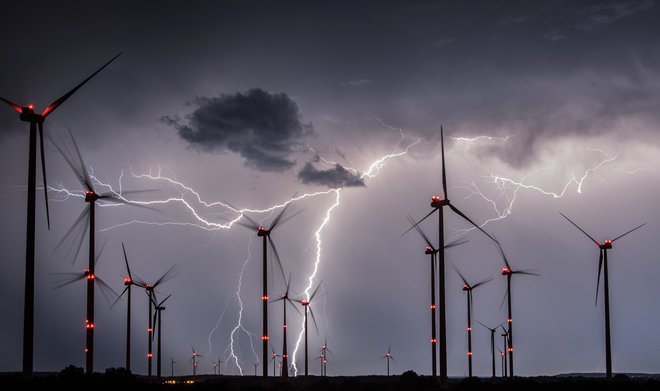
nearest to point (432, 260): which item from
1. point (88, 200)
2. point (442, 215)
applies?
point (442, 215)

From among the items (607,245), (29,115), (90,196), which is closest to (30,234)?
(29,115)

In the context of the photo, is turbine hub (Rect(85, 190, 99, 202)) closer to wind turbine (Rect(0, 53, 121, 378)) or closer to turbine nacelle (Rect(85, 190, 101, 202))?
turbine nacelle (Rect(85, 190, 101, 202))

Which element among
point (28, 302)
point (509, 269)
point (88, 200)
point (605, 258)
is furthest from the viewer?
point (509, 269)

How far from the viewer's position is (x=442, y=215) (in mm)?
62031

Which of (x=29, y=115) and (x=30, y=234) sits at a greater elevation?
(x=29, y=115)

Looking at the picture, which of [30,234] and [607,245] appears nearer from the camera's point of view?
[30,234]

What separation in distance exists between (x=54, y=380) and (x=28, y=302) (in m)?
19.2

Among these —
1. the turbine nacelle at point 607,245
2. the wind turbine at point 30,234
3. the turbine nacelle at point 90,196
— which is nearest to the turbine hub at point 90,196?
the turbine nacelle at point 90,196

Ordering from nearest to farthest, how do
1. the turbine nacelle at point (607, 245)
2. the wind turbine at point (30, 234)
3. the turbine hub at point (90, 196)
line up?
the wind turbine at point (30, 234) → the turbine hub at point (90, 196) → the turbine nacelle at point (607, 245)

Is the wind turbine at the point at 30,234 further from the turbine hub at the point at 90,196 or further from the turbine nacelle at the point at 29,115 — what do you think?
the turbine hub at the point at 90,196

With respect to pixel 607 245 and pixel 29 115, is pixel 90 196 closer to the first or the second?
pixel 29 115

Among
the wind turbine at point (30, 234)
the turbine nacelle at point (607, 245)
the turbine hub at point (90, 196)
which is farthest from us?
the turbine nacelle at point (607, 245)

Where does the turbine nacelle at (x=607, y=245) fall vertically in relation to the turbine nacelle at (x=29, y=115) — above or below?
below

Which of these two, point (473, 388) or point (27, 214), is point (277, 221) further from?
point (27, 214)
